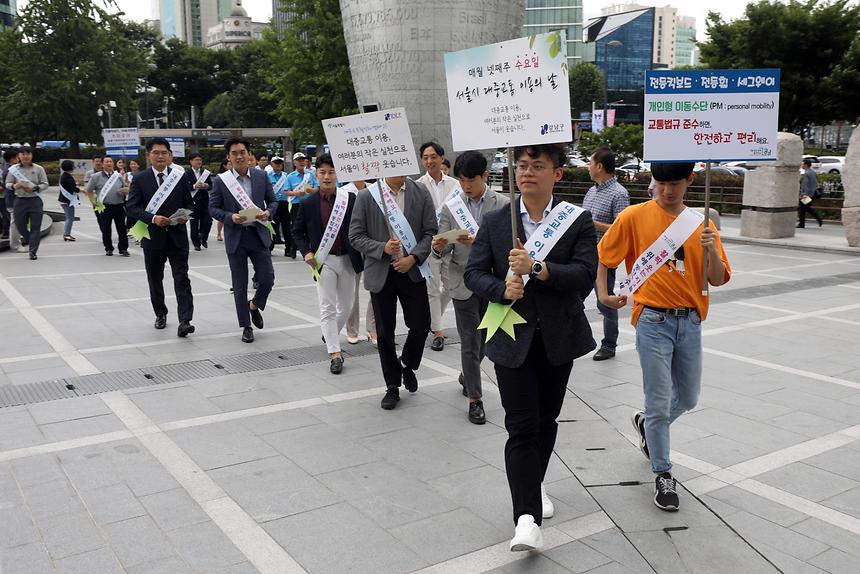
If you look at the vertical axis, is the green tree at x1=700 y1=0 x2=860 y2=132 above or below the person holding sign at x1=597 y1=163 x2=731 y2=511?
above

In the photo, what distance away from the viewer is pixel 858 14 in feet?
84.1

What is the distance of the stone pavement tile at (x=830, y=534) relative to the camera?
150 inches

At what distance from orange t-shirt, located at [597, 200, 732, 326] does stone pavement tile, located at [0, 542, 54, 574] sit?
3.01 metres

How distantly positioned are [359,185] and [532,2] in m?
123

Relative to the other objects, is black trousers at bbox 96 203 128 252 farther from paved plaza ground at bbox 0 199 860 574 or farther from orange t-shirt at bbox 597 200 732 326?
orange t-shirt at bbox 597 200 732 326

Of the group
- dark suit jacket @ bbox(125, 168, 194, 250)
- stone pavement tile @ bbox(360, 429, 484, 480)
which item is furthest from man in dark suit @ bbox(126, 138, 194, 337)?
stone pavement tile @ bbox(360, 429, 484, 480)

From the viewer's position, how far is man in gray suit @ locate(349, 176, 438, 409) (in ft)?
19.7

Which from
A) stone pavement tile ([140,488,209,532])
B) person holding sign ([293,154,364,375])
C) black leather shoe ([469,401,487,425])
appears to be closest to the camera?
stone pavement tile ([140,488,209,532])

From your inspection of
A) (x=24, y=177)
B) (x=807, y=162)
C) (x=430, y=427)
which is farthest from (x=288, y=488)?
(x=807, y=162)

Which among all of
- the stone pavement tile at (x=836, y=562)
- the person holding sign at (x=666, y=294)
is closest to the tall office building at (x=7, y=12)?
the person holding sign at (x=666, y=294)

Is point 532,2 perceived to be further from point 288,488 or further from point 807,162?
point 288,488

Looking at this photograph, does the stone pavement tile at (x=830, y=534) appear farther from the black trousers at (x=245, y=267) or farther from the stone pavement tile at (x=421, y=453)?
A: the black trousers at (x=245, y=267)

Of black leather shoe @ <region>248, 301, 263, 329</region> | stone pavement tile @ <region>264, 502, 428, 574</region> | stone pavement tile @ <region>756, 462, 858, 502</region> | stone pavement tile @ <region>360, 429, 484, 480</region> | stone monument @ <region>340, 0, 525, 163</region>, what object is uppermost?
stone monument @ <region>340, 0, 525, 163</region>

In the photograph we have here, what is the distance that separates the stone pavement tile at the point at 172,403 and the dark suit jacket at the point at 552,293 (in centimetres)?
290
